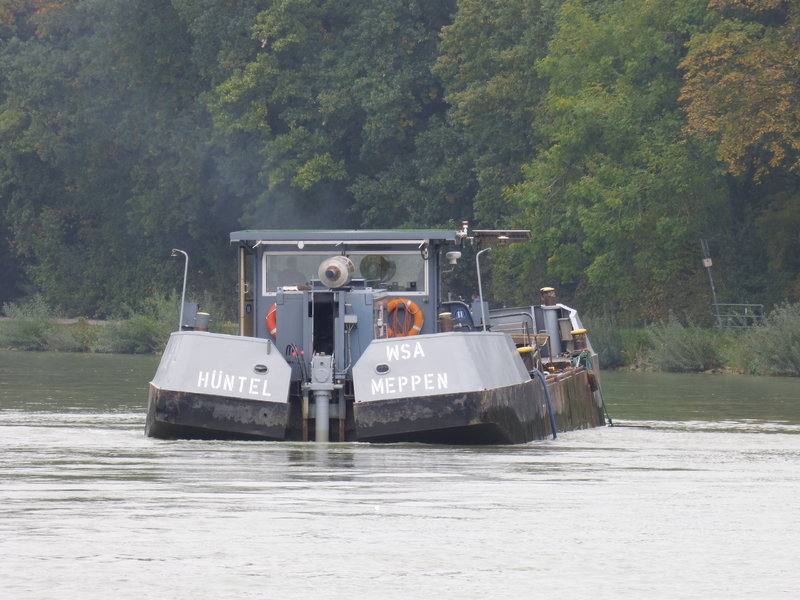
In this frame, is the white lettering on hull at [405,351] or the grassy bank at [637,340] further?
the grassy bank at [637,340]

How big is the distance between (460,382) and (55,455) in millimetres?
4629

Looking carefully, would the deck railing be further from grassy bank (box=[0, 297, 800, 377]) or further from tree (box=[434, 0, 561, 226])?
tree (box=[434, 0, 561, 226])

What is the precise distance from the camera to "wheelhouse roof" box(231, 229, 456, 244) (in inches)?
932

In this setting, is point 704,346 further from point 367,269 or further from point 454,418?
point 454,418

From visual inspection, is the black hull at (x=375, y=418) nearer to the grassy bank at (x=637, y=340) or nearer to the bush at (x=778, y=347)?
the bush at (x=778, y=347)

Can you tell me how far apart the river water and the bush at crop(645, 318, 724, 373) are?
2272 centimetres

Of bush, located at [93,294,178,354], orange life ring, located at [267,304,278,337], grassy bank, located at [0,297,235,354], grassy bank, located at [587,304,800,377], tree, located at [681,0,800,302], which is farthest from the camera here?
grassy bank, located at [0,297,235,354]

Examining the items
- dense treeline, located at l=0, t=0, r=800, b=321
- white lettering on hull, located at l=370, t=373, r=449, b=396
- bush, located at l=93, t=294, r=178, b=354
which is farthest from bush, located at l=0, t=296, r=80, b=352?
white lettering on hull, located at l=370, t=373, r=449, b=396

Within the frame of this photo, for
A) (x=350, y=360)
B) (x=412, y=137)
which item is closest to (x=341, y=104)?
(x=412, y=137)

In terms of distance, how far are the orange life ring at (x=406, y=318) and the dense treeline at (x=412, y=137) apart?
959 inches

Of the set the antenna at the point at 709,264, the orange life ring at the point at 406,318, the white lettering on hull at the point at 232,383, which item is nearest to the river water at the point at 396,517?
the white lettering on hull at the point at 232,383

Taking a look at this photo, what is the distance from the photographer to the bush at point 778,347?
44344 millimetres

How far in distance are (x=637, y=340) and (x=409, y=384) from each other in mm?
30611

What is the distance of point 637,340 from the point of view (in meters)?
51.1
